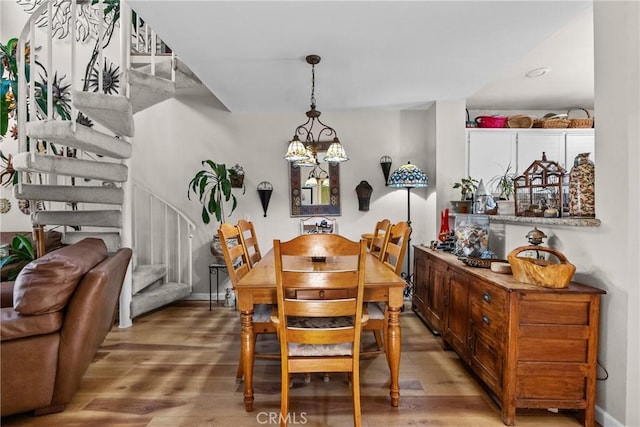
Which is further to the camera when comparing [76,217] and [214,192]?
[214,192]

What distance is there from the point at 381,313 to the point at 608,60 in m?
1.92

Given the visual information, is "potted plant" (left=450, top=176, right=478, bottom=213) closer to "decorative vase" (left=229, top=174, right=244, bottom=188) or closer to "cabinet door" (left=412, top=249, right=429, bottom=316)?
"cabinet door" (left=412, top=249, right=429, bottom=316)

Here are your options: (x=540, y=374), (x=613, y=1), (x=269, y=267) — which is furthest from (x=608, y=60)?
(x=269, y=267)

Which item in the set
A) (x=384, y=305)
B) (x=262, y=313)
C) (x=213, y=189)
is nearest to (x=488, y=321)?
(x=384, y=305)

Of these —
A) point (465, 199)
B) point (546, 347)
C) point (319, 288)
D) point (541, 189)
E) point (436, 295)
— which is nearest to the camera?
point (319, 288)

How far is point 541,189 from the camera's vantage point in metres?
2.14

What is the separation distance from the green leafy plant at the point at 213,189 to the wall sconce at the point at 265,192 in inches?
13.1

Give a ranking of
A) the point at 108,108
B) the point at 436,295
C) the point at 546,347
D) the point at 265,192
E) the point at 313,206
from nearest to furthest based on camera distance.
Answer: the point at 546,347
the point at 108,108
the point at 436,295
the point at 265,192
the point at 313,206

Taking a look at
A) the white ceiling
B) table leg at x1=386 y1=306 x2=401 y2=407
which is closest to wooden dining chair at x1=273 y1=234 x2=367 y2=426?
table leg at x1=386 y1=306 x2=401 y2=407

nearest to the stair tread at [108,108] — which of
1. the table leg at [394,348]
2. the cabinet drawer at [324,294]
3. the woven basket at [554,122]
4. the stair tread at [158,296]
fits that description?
the stair tread at [158,296]

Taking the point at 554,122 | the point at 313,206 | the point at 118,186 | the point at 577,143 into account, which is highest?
the point at 554,122

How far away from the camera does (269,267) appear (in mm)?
2193

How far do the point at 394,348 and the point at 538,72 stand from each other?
3.19 meters

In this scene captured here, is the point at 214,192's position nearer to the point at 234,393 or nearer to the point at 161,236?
the point at 161,236
